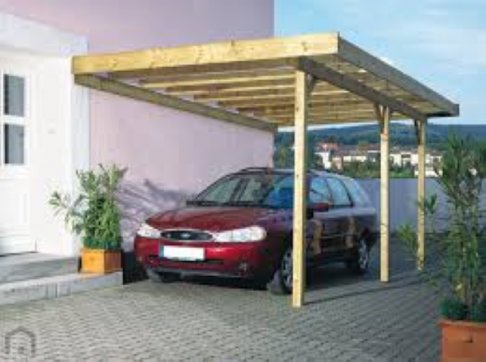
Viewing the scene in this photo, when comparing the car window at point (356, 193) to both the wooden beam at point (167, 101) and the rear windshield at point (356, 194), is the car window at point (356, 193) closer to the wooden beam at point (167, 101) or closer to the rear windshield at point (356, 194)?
the rear windshield at point (356, 194)

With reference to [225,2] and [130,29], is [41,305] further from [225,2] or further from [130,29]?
[225,2]

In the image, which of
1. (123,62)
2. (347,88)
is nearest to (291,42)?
(347,88)

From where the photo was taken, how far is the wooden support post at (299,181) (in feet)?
29.9

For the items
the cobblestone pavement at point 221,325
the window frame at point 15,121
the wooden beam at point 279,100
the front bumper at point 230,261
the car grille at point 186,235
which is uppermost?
the wooden beam at point 279,100

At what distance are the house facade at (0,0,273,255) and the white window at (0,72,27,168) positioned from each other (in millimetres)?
13

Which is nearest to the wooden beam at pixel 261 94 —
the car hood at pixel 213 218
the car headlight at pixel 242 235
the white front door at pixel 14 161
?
the car hood at pixel 213 218

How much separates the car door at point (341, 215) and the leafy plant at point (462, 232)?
15.7 ft

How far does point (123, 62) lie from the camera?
401 inches

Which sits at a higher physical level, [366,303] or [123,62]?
[123,62]

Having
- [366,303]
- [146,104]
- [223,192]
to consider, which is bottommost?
[366,303]

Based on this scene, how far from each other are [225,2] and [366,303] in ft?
24.0

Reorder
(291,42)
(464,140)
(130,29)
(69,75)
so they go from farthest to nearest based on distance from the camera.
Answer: (130,29), (69,75), (291,42), (464,140)

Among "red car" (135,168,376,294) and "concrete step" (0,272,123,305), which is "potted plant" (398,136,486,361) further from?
"concrete step" (0,272,123,305)

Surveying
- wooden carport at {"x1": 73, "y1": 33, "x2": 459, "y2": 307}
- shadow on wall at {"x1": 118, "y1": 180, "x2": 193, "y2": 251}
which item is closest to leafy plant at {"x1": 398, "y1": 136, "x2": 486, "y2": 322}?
wooden carport at {"x1": 73, "y1": 33, "x2": 459, "y2": 307}
